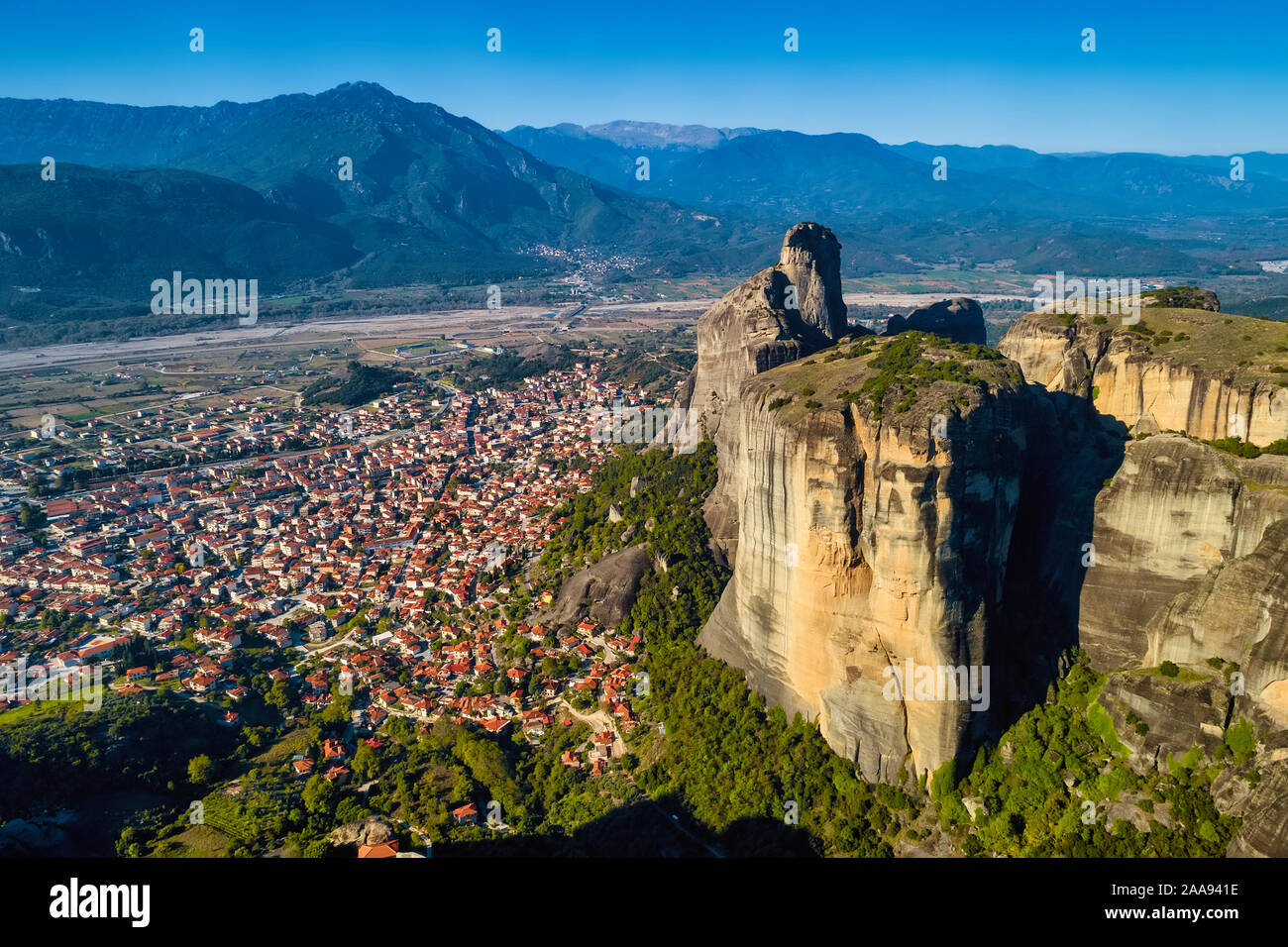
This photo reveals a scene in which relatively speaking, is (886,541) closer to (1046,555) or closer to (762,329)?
(1046,555)

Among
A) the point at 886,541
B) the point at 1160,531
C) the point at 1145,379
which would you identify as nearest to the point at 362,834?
the point at 886,541

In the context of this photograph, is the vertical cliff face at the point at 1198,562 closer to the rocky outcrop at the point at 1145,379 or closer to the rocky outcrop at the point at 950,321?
the rocky outcrop at the point at 1145,379

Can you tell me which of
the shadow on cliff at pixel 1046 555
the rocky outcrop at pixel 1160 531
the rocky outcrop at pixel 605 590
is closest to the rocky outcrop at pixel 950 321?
the rocky outcrop at pixel 605 590

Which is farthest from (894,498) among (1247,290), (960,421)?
(1247,290)

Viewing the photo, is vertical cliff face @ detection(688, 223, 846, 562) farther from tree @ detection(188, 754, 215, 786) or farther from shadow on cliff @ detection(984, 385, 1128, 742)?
tree @ detection(188, 754, 215, 786)

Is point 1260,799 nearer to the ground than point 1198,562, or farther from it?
nearer to the ground

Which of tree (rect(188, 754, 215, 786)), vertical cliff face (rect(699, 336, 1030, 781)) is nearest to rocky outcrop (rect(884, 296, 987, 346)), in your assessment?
vertical cliff face (rect(699, 336, 1030, 781))

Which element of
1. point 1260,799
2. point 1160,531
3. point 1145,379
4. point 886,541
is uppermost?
point 1145,379
